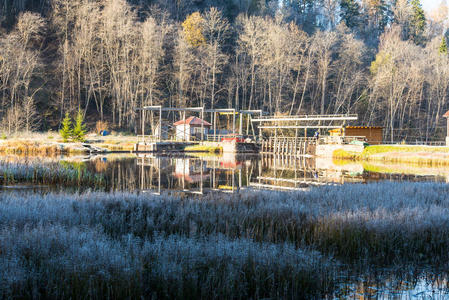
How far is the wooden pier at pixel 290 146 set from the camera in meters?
46.0

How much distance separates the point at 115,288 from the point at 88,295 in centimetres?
31

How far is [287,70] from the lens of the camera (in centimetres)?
6078

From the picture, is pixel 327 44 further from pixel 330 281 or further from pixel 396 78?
pixel 330 281

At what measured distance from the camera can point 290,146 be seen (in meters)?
46.8

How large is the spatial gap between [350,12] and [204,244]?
3434 inches

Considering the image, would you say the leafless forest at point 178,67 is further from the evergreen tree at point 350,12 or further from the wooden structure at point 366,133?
the wooden structure at point 366,133

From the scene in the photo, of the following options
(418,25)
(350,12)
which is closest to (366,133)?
(350,12)

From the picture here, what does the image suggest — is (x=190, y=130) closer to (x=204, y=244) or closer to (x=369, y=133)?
(x=369, y=133)

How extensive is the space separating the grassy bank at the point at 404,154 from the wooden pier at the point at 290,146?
16.9 feet

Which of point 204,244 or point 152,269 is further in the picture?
point 204,244

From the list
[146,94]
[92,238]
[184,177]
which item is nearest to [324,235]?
[92,238]

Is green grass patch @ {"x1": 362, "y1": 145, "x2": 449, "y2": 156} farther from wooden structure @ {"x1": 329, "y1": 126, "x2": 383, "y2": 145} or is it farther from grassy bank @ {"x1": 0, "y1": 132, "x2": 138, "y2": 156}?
grassy bank @ {"x1": 0, "y1": 132, "x2": 138, "y2": 156}

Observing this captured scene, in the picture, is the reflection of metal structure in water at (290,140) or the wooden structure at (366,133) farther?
the reflection of metal structure in water at (290,140)

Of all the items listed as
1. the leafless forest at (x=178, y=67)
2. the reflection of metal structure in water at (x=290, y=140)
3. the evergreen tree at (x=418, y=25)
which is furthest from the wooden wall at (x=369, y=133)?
the evergreen tree at (x=418, y=25)
